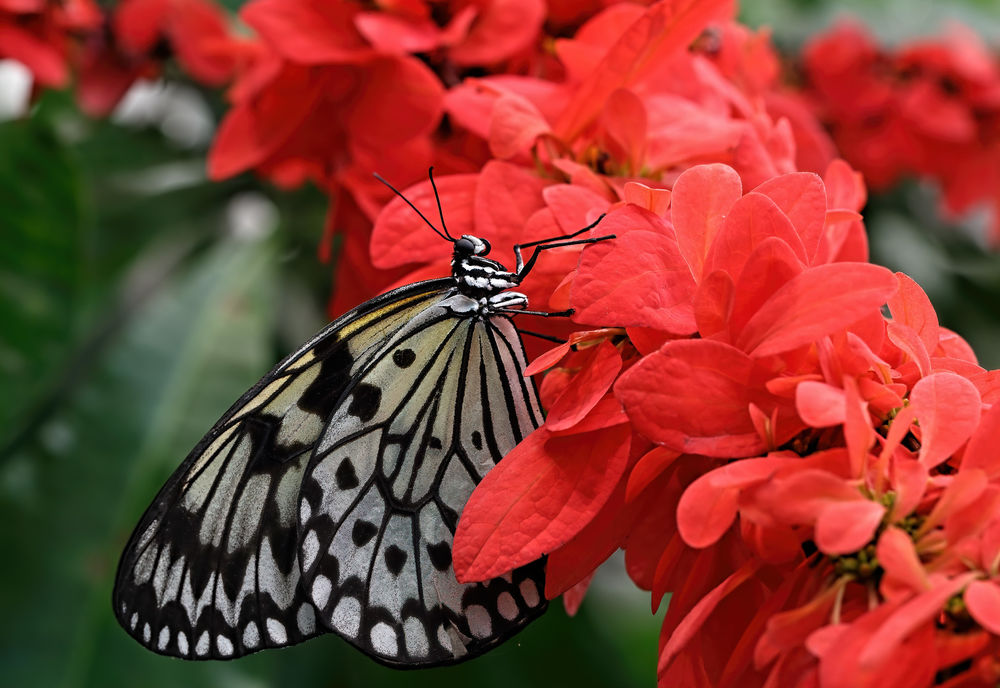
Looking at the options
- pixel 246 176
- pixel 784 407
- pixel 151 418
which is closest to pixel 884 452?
pixel 784 407

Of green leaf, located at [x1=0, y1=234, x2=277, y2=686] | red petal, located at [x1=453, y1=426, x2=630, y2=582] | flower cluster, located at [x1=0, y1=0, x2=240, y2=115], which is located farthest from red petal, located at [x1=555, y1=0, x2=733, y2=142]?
green leaf, located at [x1=0, y1=234, x2=277, y2=686]

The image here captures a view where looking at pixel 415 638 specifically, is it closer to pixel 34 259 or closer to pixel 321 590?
pixel 321 590

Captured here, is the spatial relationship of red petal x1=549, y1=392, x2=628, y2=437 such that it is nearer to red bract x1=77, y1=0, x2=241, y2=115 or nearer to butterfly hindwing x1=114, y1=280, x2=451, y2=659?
butterfly hindwing x1=114, y1=280, x2=451, y2=659

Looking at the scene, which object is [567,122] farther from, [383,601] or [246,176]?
[246,176]

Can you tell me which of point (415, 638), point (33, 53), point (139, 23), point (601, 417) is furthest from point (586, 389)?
point (139, 23)

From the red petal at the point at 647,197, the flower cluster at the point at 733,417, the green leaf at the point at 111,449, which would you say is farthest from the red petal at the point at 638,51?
the green leaf at the point at 111,449

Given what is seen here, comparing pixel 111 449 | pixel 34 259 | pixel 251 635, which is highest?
pixel 34 259

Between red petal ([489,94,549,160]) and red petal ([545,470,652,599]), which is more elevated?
red petal ([489,94,549,160])
